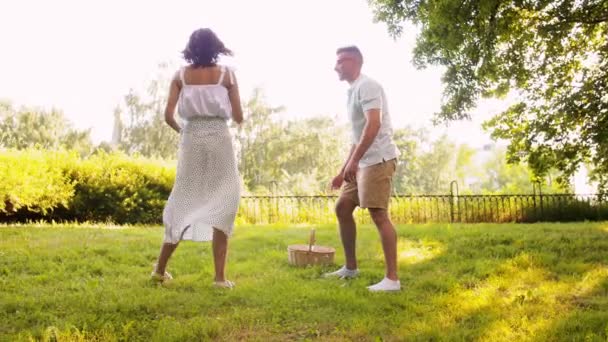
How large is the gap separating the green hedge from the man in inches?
338

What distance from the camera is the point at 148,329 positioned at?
125 inches

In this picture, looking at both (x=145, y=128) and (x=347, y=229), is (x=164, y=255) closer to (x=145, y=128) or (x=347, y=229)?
(x=347, y=229)

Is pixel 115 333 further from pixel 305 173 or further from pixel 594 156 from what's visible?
pixel 305 173

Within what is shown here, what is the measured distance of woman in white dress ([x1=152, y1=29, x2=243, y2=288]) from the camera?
4160mm

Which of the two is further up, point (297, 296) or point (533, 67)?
point (533, 67)

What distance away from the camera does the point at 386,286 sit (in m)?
4.30

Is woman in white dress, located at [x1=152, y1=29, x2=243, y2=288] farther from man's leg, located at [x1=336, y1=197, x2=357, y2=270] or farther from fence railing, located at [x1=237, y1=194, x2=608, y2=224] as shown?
fence railing, located at [x1=237, y1=194, x2=608, y2=224]

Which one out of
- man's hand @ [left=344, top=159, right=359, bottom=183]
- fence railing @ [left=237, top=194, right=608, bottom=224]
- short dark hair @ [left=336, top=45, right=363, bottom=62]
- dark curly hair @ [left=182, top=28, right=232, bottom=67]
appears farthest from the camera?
fence railing @ [left=237, top=194, right=608, bottom=224]

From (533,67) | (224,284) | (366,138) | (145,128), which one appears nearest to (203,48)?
(366,138)

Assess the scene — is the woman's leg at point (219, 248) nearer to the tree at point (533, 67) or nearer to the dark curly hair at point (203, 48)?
the dark curly hair at point (203, 48)

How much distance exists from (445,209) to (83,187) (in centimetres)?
966

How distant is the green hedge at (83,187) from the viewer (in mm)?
10914

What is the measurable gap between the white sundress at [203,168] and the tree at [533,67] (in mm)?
4474

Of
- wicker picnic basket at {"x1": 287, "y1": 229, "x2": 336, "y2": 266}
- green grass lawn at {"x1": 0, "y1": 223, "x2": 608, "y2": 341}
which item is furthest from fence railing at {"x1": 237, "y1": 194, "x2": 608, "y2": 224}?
wicker picnic basket at {"x1": 287, "y1": 229, "x2": 336, "y2": 266}
